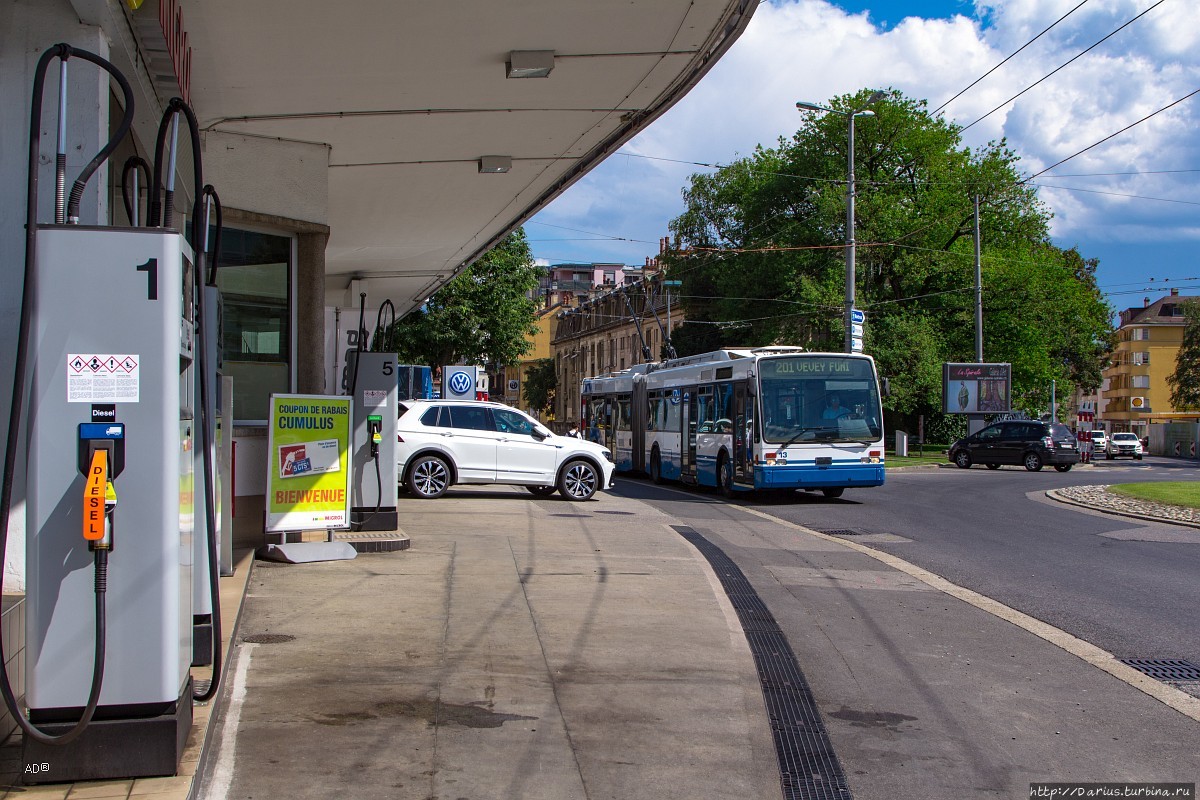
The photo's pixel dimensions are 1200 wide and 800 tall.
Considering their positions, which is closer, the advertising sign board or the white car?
the advertising sign board

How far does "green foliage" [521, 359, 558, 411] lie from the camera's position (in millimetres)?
111625

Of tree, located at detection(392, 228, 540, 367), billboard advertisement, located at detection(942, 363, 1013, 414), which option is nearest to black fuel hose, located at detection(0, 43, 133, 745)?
tree, located at detection(392, 228, 540, 367)

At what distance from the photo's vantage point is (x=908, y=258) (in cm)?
4766

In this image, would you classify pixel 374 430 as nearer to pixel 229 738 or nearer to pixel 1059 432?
pixel 229 738

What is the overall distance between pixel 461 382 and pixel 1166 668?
2367 centimetres

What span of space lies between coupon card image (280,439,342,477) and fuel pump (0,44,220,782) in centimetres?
659

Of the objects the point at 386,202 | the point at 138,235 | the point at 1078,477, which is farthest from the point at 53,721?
the point at 1078,477

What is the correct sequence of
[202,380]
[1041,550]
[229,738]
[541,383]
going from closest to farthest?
[202,380] < [229,738] < [1041,550] < [541,383]

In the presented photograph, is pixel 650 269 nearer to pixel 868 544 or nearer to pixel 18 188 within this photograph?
pixel 868 544

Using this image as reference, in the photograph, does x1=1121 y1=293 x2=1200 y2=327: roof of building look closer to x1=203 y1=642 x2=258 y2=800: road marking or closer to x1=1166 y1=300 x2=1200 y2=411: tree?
x1=1166 y1=300 x2=1200 y2=411: tree

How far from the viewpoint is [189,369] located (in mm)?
4605

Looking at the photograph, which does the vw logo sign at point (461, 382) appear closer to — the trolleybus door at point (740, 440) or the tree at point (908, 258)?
the trolleybus door at point (740, 440)

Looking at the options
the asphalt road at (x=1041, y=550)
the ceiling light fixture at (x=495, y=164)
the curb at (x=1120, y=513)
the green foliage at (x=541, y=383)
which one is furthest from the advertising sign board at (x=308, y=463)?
the green foliage at (x=541, y=383)

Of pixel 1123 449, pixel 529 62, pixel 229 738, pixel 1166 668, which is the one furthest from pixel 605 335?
pixel 229 738
